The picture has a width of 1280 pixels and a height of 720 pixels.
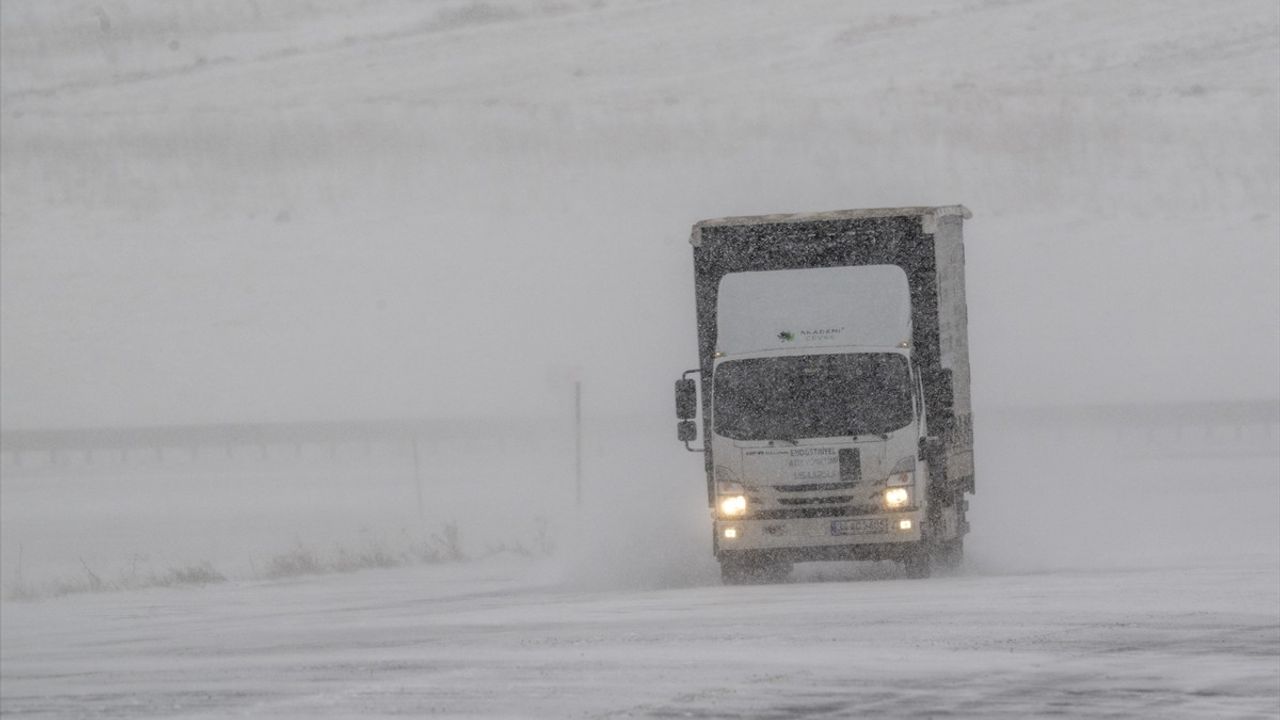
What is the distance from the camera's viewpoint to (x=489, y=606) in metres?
19.4

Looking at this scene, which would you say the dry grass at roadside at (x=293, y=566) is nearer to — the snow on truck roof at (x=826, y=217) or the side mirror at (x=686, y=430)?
the side mirror at (x=686, y=430)

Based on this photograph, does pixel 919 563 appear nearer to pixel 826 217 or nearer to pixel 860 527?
pixel 860 527

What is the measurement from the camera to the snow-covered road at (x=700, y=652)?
1158 centimetres

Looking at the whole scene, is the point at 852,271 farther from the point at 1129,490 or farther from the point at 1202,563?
the point at 1129,490

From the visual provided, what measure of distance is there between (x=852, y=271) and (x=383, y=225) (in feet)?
209

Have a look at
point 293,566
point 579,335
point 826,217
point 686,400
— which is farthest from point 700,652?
point 579,335

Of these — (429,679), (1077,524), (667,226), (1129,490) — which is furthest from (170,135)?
(429,679)

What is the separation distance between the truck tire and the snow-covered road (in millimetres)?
210

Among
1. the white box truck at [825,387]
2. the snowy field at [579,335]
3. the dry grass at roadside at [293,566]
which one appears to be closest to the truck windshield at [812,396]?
the white box truck at [825,387]

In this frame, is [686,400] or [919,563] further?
[919,563]

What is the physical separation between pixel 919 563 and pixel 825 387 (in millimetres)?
2018

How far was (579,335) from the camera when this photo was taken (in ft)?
229

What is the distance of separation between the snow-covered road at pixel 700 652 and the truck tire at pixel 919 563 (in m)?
0.21

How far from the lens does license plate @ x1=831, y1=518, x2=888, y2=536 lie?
19859mm
